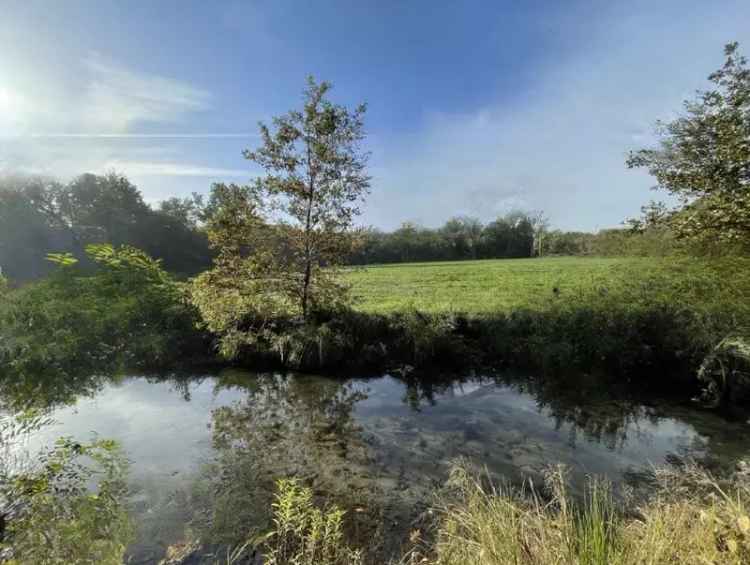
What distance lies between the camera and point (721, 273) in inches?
327

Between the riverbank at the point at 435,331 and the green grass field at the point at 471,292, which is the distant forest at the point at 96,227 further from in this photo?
the riverbank at the point at 435,331

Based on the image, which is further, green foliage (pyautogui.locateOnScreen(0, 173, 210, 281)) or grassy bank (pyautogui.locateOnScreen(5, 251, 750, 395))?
green foliage (pyautogui.locateOnScreen(0, 173, 210, 281))

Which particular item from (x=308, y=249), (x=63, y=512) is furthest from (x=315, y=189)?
(x=63, y=512)

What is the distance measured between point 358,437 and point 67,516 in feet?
13.3

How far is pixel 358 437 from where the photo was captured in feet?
21.0

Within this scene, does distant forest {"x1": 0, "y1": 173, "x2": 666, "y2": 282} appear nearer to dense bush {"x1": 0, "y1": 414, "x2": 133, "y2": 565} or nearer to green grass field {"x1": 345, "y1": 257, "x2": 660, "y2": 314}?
green grass field {"x1": 345, "y1": 257, "x2": 660, "y2": 314}

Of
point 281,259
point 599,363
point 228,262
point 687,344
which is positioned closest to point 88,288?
point 228,262

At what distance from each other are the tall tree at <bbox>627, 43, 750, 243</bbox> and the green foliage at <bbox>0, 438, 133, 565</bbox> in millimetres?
9890

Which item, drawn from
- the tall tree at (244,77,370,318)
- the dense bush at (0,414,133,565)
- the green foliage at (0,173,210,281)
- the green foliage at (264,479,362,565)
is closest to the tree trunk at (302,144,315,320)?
the tall tree at (244,77,370,318)

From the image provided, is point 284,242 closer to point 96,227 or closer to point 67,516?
point 67,516

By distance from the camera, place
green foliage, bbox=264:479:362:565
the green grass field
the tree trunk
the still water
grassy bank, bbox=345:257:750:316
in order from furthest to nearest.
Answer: the green grass field → the tree trunk → grassy bank, bbox=345:257:750:316 → the still water → green foliage, bbox=264:479:362:565

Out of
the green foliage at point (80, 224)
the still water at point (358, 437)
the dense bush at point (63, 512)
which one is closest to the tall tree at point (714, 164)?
the still water at point (358, 437)

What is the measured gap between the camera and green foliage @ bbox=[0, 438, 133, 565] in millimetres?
3262

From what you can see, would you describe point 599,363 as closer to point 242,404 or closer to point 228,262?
point 242,404
